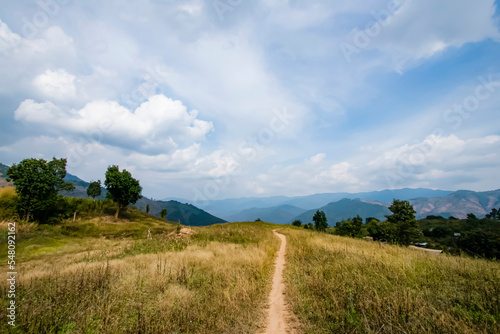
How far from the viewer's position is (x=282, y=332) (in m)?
5.17

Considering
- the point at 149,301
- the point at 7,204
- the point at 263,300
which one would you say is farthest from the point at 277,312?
the point at 7,204

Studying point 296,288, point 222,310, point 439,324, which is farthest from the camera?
point 296,288

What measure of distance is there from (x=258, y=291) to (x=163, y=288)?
3.55 m

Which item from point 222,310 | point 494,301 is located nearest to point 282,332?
point 222,310

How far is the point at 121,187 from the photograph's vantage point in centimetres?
4662

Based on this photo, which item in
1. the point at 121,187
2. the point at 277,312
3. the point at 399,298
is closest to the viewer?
the point at 399,298

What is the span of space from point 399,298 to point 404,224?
44.0 meters

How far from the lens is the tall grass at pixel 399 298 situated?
4.31m

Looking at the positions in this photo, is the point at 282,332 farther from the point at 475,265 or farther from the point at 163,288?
the point at 475,265

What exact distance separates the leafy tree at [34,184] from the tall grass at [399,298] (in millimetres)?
44504

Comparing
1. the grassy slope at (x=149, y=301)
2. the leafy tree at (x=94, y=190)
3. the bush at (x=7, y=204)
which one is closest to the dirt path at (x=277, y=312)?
the grassy slope at (x=149, y=301)

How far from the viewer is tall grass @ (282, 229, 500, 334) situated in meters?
4.31

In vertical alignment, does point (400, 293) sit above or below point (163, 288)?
above

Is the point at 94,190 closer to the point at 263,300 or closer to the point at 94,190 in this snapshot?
the point at 94,190
